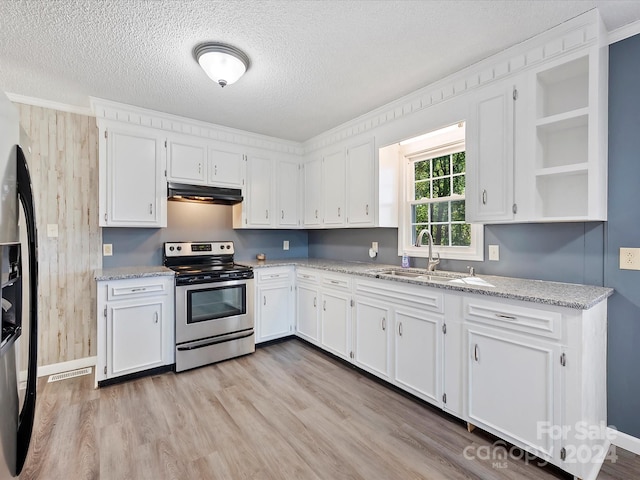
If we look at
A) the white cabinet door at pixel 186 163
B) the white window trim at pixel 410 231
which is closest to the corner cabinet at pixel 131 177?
the white cabinet door at pixel 186 163

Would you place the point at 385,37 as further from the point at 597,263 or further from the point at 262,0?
the point at 597,263

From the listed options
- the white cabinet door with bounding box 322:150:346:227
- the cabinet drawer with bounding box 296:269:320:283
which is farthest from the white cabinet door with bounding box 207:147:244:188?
the cabinet drawer with bounding box 296:269:320:283

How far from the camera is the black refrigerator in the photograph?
1.03 metres

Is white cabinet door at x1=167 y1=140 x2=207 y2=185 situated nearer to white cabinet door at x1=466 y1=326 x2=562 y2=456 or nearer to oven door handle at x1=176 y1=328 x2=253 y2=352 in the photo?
oven door handle at x1=176 y1=328 x2=253 y2=352

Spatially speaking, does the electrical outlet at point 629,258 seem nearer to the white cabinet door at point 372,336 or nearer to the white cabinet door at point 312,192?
the white cabinet door at point 372,336

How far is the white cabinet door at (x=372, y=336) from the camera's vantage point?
8.45ft

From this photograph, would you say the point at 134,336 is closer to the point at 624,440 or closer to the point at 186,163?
the point at 186,163

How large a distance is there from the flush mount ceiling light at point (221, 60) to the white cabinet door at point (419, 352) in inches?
83.7

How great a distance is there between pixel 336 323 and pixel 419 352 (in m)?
0.98

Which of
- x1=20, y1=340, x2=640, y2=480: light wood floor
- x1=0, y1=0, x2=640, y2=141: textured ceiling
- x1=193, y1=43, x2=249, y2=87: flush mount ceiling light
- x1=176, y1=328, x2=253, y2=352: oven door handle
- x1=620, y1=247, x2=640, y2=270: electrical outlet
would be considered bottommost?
x1=20, y1=340, x2=640, y2=480: light wood floor

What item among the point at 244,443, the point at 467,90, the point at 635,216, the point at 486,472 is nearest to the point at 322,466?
the point at 244,443

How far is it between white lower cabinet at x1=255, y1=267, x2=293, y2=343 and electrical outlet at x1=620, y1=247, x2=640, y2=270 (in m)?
2.85

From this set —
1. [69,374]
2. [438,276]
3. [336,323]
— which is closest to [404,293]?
[438,276]

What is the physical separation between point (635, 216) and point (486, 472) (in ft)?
5.55
